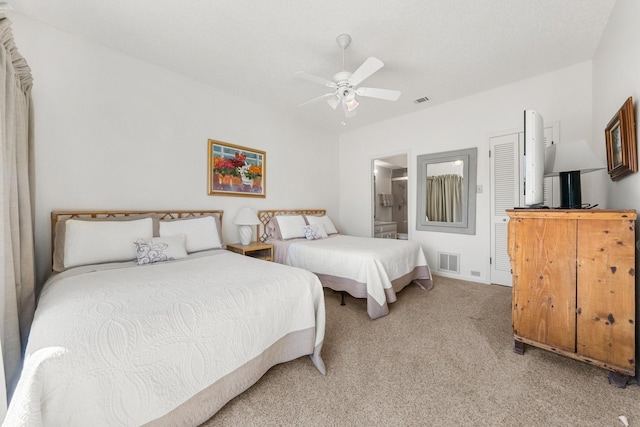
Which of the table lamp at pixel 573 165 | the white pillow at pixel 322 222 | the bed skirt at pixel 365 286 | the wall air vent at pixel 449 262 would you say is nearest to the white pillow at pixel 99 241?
the bed skirt at pixel 365 286

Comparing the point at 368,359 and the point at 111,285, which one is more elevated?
the point at 111,285

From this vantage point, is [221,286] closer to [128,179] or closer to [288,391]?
[288,391]

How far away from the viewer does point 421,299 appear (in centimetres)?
296

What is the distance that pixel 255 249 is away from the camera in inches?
122

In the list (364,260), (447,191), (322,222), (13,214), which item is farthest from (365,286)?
(13,214)

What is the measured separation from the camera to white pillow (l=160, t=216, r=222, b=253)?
8.32 feet

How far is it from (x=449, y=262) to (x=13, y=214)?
4.62m

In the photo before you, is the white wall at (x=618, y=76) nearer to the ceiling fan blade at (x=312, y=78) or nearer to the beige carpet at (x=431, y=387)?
the beige carpet at (x=431, y=387)

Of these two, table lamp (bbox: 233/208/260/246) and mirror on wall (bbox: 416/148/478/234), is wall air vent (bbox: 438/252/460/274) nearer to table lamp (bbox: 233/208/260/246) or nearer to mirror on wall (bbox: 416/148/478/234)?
mirror on wall (bbox: 416/148/478/234)

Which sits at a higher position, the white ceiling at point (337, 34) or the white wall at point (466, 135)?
the white ceiling at point (337, 34)

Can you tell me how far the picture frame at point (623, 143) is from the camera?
162cm

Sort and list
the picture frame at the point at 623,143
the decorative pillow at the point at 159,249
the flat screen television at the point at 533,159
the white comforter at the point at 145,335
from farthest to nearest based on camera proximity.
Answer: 1. the decorative pillow at the point at 159,249
2. the flat screen television at the point at 533,159
3. the picture frame at the point at 623,143
4. the white comforter at the point at 145,335

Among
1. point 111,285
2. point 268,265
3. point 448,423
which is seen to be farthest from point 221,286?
point 448,423

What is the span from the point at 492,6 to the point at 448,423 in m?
2.94
